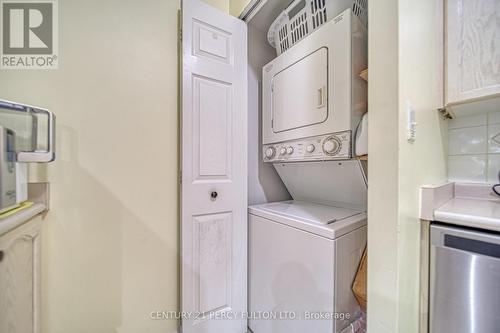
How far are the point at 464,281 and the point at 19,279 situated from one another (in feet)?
6.35

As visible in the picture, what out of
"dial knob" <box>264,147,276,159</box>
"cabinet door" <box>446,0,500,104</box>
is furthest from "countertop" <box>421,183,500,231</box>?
"dial knob" <box>264,147,276,159</box>

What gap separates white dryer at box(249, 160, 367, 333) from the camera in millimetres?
1061

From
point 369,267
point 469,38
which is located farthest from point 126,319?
point 469,38

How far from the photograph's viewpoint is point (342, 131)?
3.85 ft

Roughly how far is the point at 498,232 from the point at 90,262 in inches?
80.6

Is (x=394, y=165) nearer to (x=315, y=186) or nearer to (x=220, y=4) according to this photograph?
(x=315, y=186)

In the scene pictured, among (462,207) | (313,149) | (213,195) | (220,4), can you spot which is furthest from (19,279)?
(220,4)

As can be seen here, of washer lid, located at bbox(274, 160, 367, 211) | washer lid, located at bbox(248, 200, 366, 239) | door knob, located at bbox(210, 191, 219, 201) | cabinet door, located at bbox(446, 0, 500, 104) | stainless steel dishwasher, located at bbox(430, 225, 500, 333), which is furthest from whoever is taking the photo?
door knob, located at bbox(210, 191, 219, 201)

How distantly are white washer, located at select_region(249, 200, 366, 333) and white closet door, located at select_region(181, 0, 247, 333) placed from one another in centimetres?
19

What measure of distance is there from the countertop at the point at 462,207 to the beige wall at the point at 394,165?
5 cm

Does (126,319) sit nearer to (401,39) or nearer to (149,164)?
(149,164)

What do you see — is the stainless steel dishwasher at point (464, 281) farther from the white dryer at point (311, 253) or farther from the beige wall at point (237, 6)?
the beige wall at point (237, 6)

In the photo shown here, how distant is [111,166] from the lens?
133cm

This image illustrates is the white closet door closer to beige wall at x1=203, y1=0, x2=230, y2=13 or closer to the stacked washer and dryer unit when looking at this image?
the stacked washer and dryer unit
